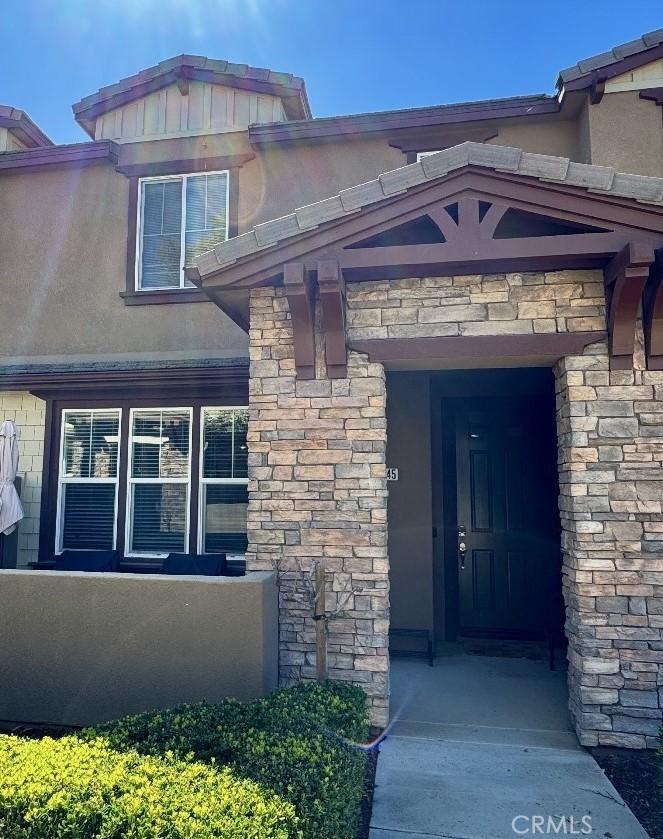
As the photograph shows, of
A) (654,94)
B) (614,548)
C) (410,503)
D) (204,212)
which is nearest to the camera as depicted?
(614,548)

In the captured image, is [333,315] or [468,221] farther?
[333,315]

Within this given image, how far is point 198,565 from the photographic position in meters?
6.90

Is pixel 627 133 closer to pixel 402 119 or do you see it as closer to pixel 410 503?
pixel 402 119

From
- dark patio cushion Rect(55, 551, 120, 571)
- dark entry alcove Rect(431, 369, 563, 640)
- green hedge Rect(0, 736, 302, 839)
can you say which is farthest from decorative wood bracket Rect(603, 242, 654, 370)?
dark patio cushion Rect(55, 551, 120, 571)

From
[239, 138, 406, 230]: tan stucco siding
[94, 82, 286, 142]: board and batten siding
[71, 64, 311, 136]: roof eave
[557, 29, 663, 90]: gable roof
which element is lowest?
[239, 138, 406, 230]: tan stucco siding

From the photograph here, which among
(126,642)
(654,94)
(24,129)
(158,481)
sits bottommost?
(126,642)

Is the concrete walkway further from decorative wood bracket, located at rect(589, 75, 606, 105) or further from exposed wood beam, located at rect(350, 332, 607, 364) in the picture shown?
decorative wood bracket, located at rect(589, 75, 606, 105)

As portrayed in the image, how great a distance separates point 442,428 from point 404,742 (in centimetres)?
377

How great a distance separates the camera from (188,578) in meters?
4.65

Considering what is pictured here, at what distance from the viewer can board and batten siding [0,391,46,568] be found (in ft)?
25.3

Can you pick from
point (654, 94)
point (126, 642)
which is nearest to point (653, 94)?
point (654, 94)

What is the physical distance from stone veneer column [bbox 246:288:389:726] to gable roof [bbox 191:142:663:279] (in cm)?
58

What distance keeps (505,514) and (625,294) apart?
352 centimetres

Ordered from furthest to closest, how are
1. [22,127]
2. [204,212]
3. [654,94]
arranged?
[22,127]
[204,212]
[654,94]
